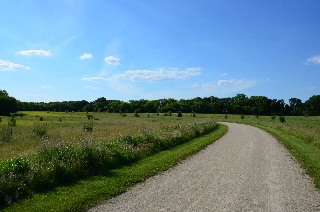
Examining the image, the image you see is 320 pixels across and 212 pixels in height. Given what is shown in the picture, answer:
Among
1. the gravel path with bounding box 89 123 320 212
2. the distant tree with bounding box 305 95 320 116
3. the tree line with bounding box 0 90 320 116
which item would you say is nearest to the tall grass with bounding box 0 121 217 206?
the gravel path with bounding box 89 123 320 212

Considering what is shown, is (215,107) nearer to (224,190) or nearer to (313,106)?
(313,106)

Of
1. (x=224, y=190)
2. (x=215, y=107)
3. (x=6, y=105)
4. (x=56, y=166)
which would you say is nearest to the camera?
(x=224, y=190)

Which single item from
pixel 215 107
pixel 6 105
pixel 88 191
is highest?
pixel 215 107

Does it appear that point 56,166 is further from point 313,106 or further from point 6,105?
point 313,106

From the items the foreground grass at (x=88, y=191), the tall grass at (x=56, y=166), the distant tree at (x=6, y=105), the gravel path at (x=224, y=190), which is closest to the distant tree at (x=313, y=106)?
the gravel path at (x=224, y=190)

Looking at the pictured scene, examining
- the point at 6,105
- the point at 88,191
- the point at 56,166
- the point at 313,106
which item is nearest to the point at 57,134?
the point at 56,166

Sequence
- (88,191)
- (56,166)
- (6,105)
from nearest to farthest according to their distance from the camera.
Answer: (88,191)
(56,166)
(6,105)

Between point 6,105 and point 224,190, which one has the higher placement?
point 6,105

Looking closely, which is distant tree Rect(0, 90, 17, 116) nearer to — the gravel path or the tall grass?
the tall grass

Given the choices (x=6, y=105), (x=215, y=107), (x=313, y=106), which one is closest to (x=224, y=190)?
(x=6, y=105)

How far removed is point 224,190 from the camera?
8180 millimetres

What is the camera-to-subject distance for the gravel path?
6.77 m

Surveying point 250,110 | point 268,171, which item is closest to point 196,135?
point 268,171

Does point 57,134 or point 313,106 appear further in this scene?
point 313,106
